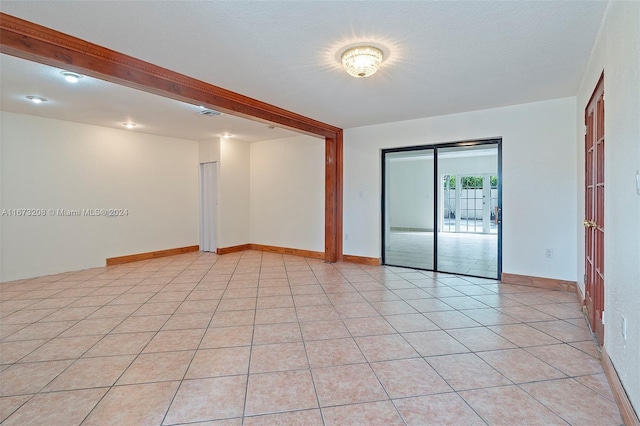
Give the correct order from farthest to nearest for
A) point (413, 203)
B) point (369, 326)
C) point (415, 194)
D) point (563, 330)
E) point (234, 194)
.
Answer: point (413, 203) → point (415, 194) → point (234, 194) → point (369, 326) → point (563, 330)

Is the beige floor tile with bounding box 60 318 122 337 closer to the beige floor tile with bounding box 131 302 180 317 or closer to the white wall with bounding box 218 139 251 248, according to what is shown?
the beige floor tile with bounding box 131 302 180 317

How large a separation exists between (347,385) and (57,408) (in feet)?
5.57

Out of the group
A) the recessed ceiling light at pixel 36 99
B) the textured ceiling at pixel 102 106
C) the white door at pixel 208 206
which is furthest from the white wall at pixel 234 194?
the recessed ceiling light at pixel 36 99

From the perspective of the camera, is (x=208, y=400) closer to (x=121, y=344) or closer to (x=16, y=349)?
(x=121, y=344)

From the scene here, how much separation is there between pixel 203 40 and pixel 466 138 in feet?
12.5

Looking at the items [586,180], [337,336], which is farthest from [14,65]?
[586,180]

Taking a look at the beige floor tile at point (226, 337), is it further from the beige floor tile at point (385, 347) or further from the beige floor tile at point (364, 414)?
the beige floor tile at point (364, 414)

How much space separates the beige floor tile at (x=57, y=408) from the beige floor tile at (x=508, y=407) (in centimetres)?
220

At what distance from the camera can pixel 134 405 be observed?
183cm

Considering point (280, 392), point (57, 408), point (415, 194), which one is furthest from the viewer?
point (415, 194)

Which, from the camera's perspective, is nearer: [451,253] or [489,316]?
[489,316]

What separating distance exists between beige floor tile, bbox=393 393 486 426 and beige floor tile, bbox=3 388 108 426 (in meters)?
1.79

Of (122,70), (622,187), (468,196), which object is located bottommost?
(622,187)

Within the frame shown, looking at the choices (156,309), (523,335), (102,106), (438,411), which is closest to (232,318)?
(156,309)
